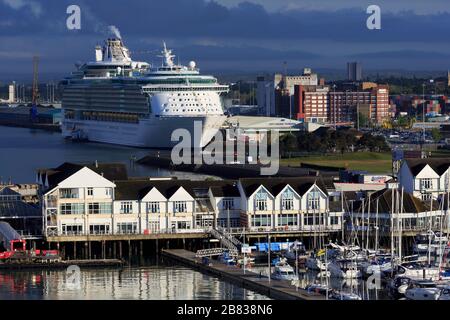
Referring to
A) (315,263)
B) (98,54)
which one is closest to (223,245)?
(315,263)

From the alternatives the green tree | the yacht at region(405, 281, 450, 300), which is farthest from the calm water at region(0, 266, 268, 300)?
the green tree

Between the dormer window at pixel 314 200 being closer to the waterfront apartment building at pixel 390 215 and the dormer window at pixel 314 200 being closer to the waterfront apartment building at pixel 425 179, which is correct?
the waterfront apartment building at pixel 390 215

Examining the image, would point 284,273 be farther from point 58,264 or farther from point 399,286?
point 58,264

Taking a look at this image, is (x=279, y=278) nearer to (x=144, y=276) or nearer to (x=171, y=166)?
(x=144, y=276)

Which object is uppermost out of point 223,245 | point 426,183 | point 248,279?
point 426,183

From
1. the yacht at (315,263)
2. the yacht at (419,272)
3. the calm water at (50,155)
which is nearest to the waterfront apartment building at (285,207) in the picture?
the yacht at (315,263)
